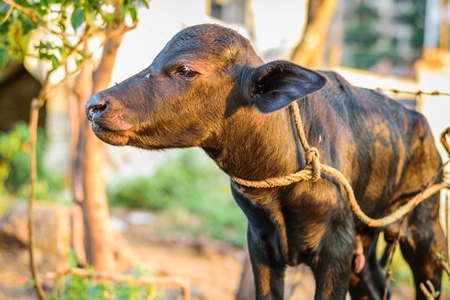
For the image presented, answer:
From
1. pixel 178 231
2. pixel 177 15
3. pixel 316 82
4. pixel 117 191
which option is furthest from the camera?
pixel 117 191

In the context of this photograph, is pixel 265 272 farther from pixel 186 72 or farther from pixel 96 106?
pixel 96 106

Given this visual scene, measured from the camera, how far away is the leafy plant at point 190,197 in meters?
10.3

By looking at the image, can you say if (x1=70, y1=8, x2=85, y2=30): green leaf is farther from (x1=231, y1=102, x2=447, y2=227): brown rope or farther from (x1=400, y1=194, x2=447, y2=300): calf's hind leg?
(x1=400, y1=194, x2=447, y2=300): calf's hind leg

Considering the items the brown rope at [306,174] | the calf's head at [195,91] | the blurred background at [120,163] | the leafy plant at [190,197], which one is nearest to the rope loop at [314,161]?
the brown rope at [306,174]

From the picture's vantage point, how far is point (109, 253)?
5.66m

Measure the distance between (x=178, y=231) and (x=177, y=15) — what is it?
3578mm

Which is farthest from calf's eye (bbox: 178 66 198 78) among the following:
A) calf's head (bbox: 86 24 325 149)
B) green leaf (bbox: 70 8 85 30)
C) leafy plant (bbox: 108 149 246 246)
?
leafy plant (bbox: 108 149 246 246)

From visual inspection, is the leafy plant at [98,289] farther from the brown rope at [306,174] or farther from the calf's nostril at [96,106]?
the calf's nostril at [96,106]

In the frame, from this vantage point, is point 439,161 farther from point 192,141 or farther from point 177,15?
point 177,15

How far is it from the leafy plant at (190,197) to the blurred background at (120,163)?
26mm

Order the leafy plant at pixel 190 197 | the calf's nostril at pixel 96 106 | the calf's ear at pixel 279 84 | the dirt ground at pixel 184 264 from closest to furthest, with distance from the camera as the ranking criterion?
1. the calf's nostril at pixel 96 106
2. the calf's ear at pixel 279 84
3. the dirt ground at pixel 184 264
4. the leafy plant at pixel 190 197

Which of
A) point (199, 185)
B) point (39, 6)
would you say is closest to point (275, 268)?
point (39, 6)

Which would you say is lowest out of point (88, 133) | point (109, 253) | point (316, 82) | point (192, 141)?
point (109, 253)

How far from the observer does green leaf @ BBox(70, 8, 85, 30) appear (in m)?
3.19
